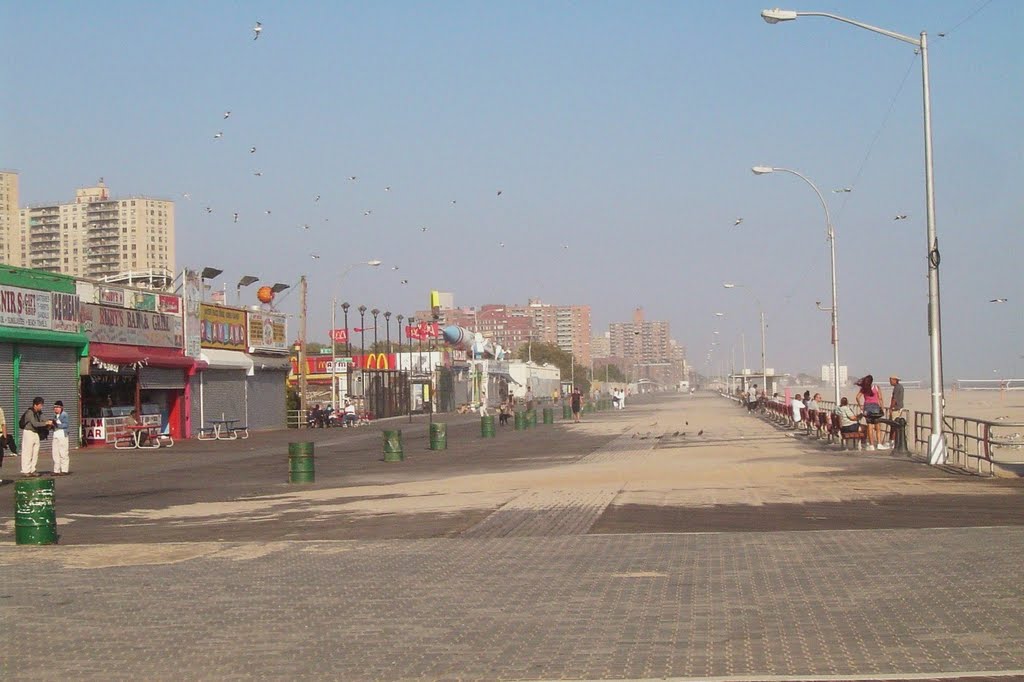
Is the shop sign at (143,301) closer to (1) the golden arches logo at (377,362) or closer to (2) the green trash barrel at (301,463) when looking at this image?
(2) the green trash barrel at (301,463)

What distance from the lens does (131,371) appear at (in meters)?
44.1

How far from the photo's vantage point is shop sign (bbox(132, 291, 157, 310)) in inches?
1810

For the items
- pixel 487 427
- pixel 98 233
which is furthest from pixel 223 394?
pixel 98 233

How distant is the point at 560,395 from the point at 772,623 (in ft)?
514

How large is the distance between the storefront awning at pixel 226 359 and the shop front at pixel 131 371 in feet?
6.62

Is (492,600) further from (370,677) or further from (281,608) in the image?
(370,677)

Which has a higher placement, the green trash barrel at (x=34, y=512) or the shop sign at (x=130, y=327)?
the shop sign at (x=130, y=327)

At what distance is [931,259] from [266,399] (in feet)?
133

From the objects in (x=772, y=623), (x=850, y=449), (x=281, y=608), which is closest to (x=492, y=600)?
(x=281, y=608)

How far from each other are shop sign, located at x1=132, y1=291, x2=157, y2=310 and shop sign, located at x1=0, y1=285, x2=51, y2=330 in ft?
23.9

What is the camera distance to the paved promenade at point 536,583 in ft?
26.1

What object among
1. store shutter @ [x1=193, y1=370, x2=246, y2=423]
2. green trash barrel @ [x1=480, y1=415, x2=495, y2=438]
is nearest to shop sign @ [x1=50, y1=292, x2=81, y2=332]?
store shutter @ [x1=193, y1=370, x2=246, y2=423]

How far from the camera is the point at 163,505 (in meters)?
20.9

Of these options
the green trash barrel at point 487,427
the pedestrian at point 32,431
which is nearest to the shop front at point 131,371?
the green trash barrel at point 487,427
